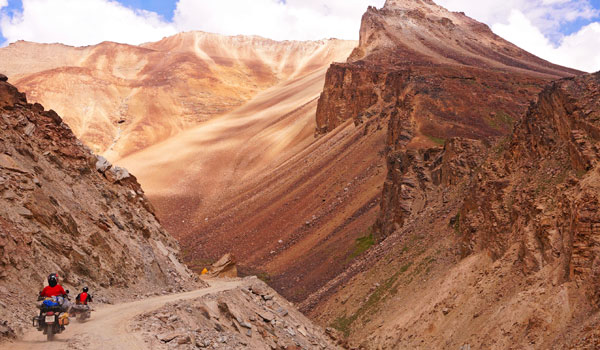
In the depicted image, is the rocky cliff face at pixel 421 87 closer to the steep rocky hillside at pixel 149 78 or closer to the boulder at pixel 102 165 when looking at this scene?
the boulder at pixel 102 165

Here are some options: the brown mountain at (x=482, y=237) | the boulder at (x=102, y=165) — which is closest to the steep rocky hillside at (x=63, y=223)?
the boulder at (x=102, y=165)

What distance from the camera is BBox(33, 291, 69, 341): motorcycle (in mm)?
11242

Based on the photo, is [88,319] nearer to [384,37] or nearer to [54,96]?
[384,37]

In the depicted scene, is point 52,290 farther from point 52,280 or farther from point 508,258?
point 508,258

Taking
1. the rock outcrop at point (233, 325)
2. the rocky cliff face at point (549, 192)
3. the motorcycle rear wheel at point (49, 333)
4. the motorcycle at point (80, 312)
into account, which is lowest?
the rock outcrop at point (233, 325)

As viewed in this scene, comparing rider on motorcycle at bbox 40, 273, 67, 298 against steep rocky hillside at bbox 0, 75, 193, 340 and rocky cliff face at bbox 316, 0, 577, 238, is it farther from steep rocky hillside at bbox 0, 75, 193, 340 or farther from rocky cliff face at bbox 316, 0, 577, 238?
rocky cliff face at bbox 316, 0, 577, 238

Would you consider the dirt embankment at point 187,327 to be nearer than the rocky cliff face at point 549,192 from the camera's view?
Yes

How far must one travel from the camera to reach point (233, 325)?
16422 mm

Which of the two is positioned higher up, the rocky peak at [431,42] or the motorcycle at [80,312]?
the rocky peak at [431,42]

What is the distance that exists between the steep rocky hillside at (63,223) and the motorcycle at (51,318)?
17.5 inches

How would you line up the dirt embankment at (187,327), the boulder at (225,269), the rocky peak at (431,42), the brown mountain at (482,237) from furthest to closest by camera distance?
the rocky peak at (431,42) < the boulder at (225,269) < the brown mountain at (482,237) < the dirt embankment at (187,327)

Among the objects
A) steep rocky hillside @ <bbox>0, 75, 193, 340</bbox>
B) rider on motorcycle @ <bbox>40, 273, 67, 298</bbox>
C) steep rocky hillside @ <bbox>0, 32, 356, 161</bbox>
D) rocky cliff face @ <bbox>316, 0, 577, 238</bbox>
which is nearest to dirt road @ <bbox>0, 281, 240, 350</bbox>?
steep rocky hillside @ <bbox>0, 75, 193, 340</bbox>

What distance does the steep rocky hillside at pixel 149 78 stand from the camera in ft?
345

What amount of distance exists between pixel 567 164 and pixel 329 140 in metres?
46.9
